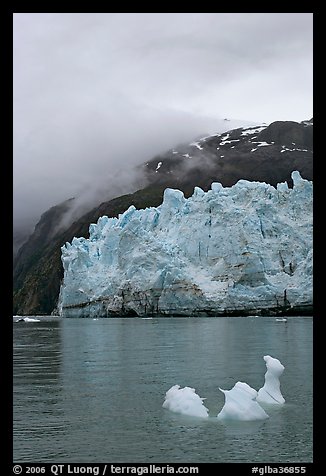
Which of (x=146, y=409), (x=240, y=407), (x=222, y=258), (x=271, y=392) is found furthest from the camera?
(x=222, y=258)

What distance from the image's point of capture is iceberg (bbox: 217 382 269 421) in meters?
13.0

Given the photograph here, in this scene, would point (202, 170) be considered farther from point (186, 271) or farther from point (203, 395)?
point (203, 395)

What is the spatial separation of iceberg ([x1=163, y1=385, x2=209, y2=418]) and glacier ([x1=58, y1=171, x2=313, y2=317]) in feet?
140

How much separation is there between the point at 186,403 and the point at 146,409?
1248mm

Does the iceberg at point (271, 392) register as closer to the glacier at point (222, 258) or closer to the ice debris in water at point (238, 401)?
the ice debris in water at point (238, 401)

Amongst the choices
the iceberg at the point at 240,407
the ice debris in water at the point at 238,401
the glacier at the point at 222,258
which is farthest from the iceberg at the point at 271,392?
the glacier at the point at 222,258

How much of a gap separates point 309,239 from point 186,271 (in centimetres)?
1270

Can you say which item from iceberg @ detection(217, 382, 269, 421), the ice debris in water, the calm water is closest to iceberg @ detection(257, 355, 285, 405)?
the ice debris in water

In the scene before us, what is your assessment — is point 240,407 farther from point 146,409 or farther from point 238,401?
point 146,409

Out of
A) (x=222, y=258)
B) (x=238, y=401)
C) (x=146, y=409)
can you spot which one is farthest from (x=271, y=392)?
(x=222, y=258)

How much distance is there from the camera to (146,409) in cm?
1446

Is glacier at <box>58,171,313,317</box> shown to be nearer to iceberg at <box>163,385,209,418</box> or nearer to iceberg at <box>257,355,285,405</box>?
iceberg at <box>257,355,285,405</box>
